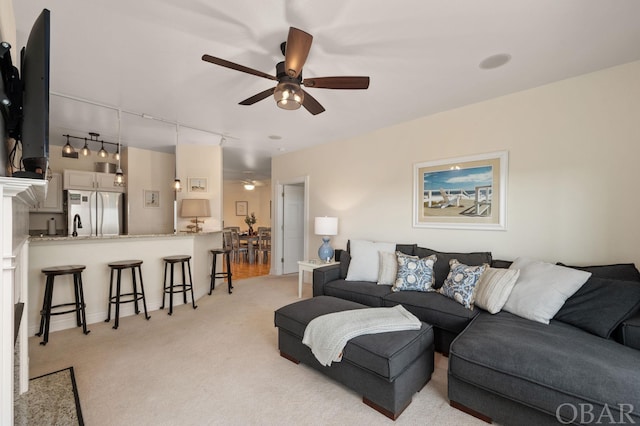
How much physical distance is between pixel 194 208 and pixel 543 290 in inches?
183

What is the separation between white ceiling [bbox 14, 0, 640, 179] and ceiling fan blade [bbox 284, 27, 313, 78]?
22 cm

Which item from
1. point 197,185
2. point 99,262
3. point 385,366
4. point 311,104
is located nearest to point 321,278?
point 385,366

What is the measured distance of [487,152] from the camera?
310 cm

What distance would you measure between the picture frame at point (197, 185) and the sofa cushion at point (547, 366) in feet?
15.2

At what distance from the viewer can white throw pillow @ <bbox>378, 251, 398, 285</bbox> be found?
10.6ft

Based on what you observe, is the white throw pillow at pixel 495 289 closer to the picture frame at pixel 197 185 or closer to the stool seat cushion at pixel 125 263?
the stool seat cushion at pixel 125 263

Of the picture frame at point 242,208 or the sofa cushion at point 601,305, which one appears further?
the picture frame at point 242,208

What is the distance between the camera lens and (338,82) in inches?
81.4

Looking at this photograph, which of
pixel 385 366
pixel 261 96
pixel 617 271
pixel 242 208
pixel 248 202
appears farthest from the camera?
pixel 248 202

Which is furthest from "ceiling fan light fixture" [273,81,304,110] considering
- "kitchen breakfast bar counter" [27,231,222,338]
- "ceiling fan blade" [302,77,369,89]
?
"kitchen breakfast bar counter" [27,231,222,338]

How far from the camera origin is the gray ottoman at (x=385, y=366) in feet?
5.64

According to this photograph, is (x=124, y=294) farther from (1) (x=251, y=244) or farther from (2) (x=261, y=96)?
(1) (x=251, y=244)

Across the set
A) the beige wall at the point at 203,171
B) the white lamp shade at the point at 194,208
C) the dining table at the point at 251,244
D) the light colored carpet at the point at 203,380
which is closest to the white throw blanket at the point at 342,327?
the light colored carpet at the point at 203,380

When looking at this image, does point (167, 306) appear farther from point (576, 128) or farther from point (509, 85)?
point (576, 128)
